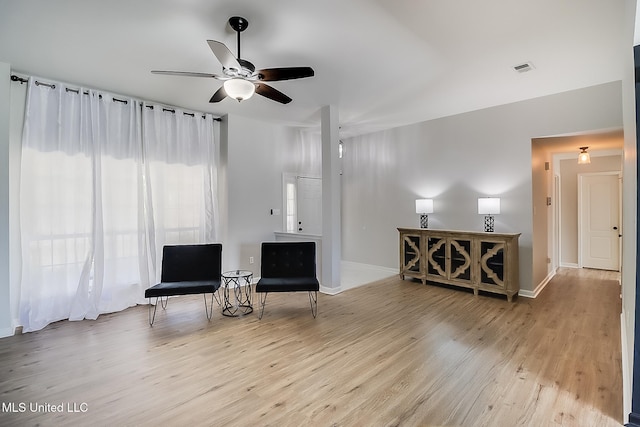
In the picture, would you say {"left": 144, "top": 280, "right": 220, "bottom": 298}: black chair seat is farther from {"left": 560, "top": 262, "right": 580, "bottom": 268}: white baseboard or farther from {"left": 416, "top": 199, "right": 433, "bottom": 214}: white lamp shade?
{"left": 560, "top": 262, "right": 580, "bottom": 268}: white baseboard

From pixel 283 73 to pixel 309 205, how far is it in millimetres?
3958

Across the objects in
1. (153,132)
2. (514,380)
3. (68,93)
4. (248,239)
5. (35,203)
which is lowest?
(514,380)

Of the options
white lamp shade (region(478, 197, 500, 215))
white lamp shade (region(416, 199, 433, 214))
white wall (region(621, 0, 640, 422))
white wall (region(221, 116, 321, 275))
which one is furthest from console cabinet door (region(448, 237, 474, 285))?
white wall (region(221, 116, 321, 275))

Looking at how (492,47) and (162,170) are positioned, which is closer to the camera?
(492,47)

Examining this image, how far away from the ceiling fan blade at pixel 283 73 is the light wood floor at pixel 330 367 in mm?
2494

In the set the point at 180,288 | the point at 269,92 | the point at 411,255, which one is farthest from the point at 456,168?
the point at 180,288

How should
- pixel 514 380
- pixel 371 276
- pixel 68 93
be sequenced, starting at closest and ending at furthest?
1. pixel 514 380
2. pixel 68 93
3. pixel 371 276

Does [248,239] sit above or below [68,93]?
below

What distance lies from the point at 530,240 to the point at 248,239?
4456mm

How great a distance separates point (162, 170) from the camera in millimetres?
4457

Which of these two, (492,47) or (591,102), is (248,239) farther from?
(591,102)

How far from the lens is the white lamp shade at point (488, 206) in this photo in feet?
14.6

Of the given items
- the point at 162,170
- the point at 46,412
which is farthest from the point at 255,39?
the point at 46,412

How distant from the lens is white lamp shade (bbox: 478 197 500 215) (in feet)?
14.6
